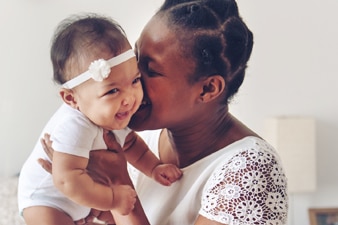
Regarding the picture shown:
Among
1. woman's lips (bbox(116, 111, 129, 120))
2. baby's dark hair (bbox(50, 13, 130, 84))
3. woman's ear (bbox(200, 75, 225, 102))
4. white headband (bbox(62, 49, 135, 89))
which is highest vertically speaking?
baby's dark hair (bbox(50, 13, 130, 84))

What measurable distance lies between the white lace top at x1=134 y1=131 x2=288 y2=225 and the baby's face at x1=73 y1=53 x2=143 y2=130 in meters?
0.16

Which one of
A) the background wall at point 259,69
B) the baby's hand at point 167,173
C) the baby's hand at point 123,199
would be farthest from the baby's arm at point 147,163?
the background wall at point 259,69

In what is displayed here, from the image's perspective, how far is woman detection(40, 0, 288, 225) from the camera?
Result: 697 millimetres

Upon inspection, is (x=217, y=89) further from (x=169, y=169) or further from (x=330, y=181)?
(x=330, y=181)

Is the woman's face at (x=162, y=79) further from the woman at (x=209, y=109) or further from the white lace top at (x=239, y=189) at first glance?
the white lace top at (x=239, y=189)

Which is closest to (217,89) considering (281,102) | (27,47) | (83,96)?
(83,96)

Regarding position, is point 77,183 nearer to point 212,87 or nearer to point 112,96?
point 112,96

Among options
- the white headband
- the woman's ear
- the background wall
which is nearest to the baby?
the white headband

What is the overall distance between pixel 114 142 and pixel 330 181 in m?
2.13

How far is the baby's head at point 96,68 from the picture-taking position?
0.65 metres

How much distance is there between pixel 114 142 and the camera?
0.76 meters

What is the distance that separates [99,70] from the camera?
0.63 m

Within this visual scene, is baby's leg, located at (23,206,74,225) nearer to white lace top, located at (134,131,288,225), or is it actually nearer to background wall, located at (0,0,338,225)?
white lace top, located at (134,131,288,225)

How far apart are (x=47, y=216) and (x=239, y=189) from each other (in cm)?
28
